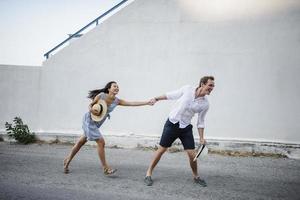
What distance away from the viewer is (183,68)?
29.0 feet

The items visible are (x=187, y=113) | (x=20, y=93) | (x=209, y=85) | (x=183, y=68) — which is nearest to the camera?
(x=209, y=85)

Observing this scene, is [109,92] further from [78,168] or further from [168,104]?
[168,104]

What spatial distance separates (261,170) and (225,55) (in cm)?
352

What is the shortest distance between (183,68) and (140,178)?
13.9ft

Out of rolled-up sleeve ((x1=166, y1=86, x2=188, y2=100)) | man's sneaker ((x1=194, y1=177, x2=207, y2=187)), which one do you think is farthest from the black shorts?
man's sneaker ((x1=194, y1=177, x2=207, y2=187))

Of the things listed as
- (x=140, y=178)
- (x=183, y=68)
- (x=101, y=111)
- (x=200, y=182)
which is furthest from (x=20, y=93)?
(x=200, y=182)

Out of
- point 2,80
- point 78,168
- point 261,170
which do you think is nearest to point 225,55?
point 261,170

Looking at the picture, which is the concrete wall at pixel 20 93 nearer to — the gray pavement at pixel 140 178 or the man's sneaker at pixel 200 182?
the gray pavement at pixel 140 178

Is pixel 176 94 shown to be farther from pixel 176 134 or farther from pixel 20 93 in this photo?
pixel 20 93

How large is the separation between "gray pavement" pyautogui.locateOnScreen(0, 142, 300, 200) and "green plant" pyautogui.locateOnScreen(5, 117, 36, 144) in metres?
1.54

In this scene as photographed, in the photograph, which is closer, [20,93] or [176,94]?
[176,94]

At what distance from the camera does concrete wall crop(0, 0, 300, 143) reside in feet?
26.5

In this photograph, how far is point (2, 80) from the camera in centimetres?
1015

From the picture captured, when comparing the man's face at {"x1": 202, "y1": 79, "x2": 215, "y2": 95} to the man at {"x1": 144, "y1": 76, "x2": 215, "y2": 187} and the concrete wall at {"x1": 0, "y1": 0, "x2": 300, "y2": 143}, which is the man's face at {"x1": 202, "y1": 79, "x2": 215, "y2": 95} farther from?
the concrete wall at {"x1": 0, "y1": 0, "x2": 300, "y2": 143}
